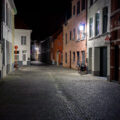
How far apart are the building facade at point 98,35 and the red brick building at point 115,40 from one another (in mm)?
1254

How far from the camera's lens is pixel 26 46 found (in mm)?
42844

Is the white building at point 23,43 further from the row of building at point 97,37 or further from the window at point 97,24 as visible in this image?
the window at point 97,24

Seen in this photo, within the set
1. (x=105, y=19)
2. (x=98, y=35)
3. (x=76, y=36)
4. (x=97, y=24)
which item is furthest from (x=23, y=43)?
(x=105, y=19)

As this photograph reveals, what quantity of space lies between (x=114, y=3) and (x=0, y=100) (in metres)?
10.1

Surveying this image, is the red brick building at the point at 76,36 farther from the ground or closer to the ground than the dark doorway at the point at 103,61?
farther from the ground

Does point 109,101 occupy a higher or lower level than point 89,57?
lower

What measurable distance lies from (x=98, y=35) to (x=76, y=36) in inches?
374

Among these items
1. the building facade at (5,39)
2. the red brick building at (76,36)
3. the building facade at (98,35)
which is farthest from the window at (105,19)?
the building facade at (5,39)

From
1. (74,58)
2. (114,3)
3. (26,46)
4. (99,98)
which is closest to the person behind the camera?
(99,98)

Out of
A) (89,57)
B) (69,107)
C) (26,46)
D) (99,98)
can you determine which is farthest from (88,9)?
(26,46)

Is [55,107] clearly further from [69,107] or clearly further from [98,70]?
[98,70]

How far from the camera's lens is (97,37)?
60.8 ft

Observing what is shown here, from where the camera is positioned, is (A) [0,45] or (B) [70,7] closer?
(A) [0,45]

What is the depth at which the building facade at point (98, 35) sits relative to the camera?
17266 mm
